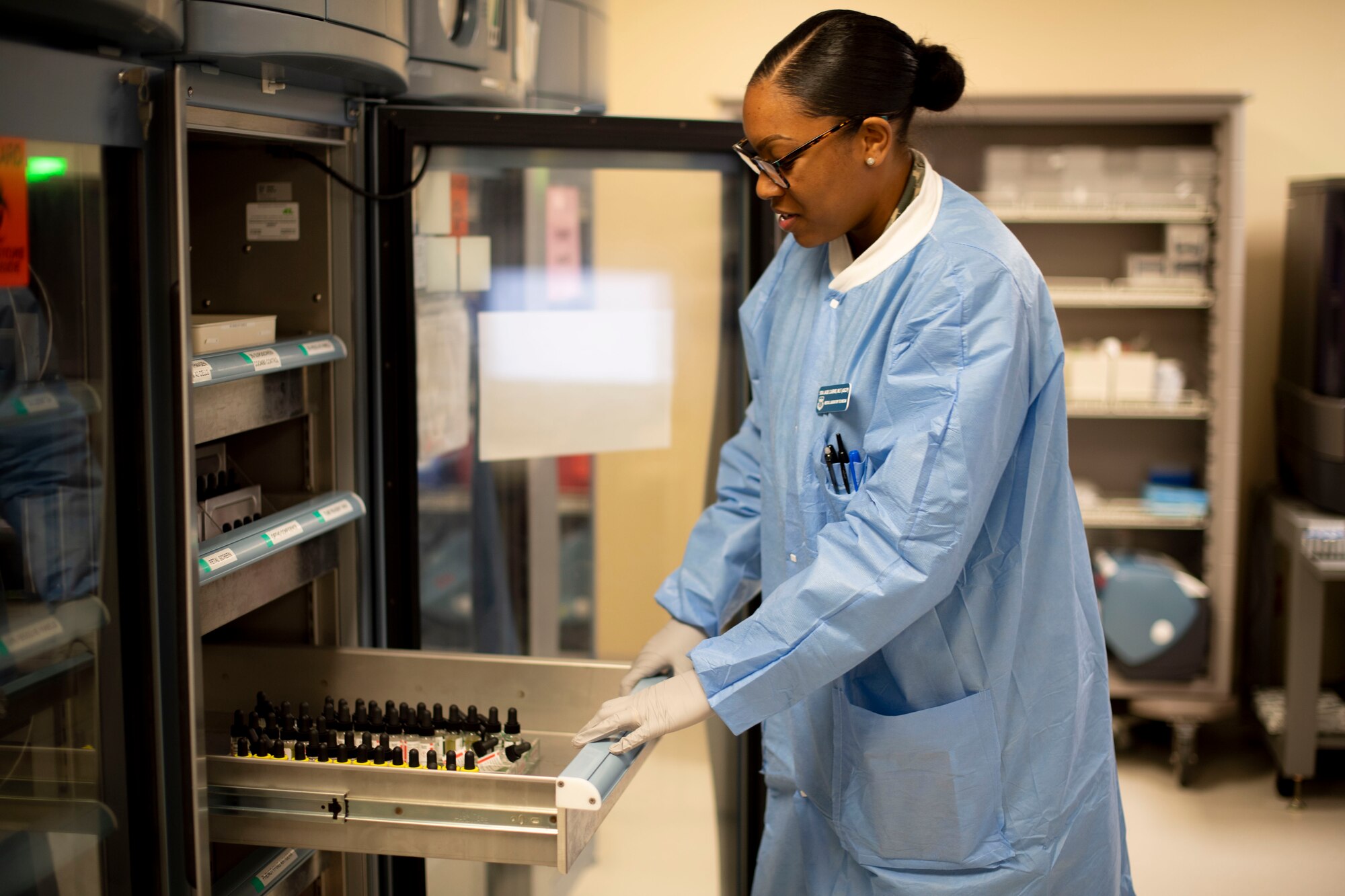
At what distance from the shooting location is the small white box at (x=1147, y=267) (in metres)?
4.04

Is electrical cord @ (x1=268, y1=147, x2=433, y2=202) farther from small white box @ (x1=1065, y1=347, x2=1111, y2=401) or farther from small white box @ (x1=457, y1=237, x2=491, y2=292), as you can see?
small white box @ (x1=1065, y1=347, x2=1111, y2=401)

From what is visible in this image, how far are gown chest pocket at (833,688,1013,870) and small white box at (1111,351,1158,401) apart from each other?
2.76 metres

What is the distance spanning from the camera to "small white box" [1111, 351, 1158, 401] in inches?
158

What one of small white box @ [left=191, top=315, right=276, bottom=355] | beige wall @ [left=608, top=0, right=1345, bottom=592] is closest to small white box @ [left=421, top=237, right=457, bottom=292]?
small white box @ [left=191, top=315, right=276, bottom=355]

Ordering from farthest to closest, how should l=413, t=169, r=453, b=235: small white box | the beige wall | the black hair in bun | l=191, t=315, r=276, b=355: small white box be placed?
the beige wall < l=413, t=169, r=453, b=235: small white box < l=191, t=315, r=276, b=355: small white box < the black hair in bun

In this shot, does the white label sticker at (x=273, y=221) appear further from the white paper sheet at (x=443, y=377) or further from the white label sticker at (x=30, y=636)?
the white label sticker at (x=30, y=636)

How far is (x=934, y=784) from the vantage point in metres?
1.53

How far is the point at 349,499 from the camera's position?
6.63ft

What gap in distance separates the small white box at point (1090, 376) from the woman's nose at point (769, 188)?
269 cm

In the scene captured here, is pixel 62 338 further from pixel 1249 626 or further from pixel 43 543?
pixel 1249 626

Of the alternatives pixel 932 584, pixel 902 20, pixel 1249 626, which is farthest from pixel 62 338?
pixel 1249 626

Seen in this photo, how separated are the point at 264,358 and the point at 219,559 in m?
0.31

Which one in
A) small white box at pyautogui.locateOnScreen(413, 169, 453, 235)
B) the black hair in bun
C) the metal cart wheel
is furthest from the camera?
the metal cart wheel

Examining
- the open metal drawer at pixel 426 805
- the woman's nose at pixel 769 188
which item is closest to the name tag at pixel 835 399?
the woman's nose at pixel 769 188
